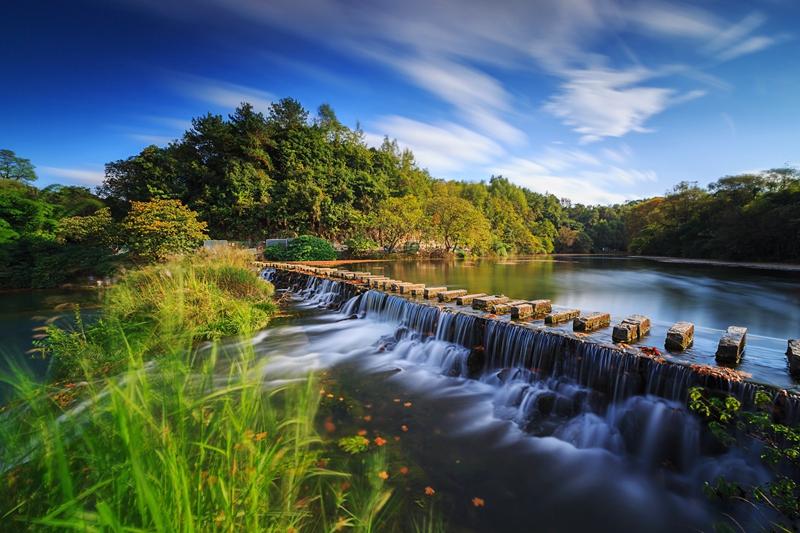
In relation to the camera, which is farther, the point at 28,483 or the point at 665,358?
the point at 665,358

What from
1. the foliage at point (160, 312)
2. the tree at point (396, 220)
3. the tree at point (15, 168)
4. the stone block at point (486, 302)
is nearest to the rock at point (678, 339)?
the stone block at point (486, 302)

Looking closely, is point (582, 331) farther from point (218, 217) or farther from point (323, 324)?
point (218, 217)

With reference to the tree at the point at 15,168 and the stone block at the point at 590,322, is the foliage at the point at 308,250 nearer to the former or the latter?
the stone block at the point at 590,322

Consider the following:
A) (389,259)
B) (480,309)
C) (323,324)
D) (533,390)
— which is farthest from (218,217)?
(533,390)

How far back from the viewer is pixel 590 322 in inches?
167

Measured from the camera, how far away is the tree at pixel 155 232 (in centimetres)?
1198

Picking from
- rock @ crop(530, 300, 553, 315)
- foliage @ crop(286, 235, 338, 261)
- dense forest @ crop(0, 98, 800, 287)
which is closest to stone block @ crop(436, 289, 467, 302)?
rock @ crop(530, 300, 553, 315)

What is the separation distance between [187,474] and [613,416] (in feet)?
12.3

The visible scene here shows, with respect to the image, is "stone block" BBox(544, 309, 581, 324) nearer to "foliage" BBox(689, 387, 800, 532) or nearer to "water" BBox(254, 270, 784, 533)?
"water" BBox(254, 270, 784, 533)

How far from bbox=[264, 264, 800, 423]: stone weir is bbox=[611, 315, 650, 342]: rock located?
0.26 m

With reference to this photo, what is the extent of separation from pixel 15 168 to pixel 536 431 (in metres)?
50.0

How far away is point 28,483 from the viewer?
1.24 meters

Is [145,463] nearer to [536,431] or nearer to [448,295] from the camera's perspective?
[536,431]

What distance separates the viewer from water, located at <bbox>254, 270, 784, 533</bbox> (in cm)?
241
